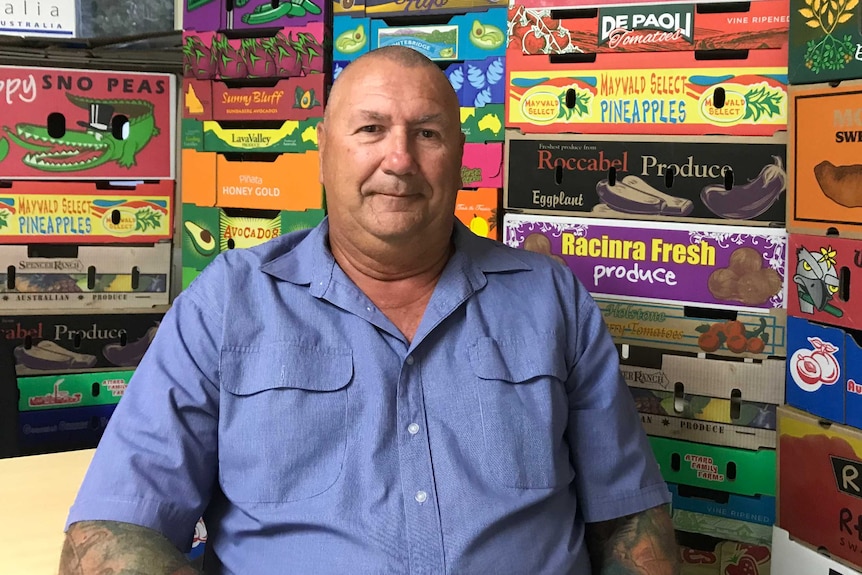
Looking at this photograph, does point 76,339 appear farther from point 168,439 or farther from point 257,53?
point 168,439

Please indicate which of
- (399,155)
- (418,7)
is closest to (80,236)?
(418,7)

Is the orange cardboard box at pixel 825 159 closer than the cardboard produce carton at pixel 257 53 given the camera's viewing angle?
Yes

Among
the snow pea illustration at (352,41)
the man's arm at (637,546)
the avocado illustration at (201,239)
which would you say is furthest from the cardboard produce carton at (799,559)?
the avocado illustration at (201,239)

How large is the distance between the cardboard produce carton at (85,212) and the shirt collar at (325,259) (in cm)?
100

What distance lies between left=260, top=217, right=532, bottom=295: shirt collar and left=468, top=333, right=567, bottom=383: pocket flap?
0.44ft

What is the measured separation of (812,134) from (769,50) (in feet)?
0.63

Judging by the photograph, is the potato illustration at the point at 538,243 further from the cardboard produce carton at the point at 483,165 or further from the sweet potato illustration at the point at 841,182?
the sweet potato illustration at the point at 841,182

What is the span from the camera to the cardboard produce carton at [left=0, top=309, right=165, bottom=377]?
2.21 metres

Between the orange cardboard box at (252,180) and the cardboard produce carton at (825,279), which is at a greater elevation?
the orange cardboard box at (252,180)

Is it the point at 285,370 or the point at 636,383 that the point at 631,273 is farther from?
the point at 285,370

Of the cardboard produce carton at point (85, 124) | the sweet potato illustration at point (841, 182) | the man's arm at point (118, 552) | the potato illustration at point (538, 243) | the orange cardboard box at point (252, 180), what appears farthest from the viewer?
the cardboard produce carton at point (85, 124)

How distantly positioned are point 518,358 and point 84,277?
4.49ft

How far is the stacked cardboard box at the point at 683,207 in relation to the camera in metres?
1.62

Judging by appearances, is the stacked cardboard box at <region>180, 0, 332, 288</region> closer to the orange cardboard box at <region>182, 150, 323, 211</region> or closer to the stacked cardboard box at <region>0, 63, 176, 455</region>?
the orange cardboard box at <region>182, 150, 323, 211</region>
